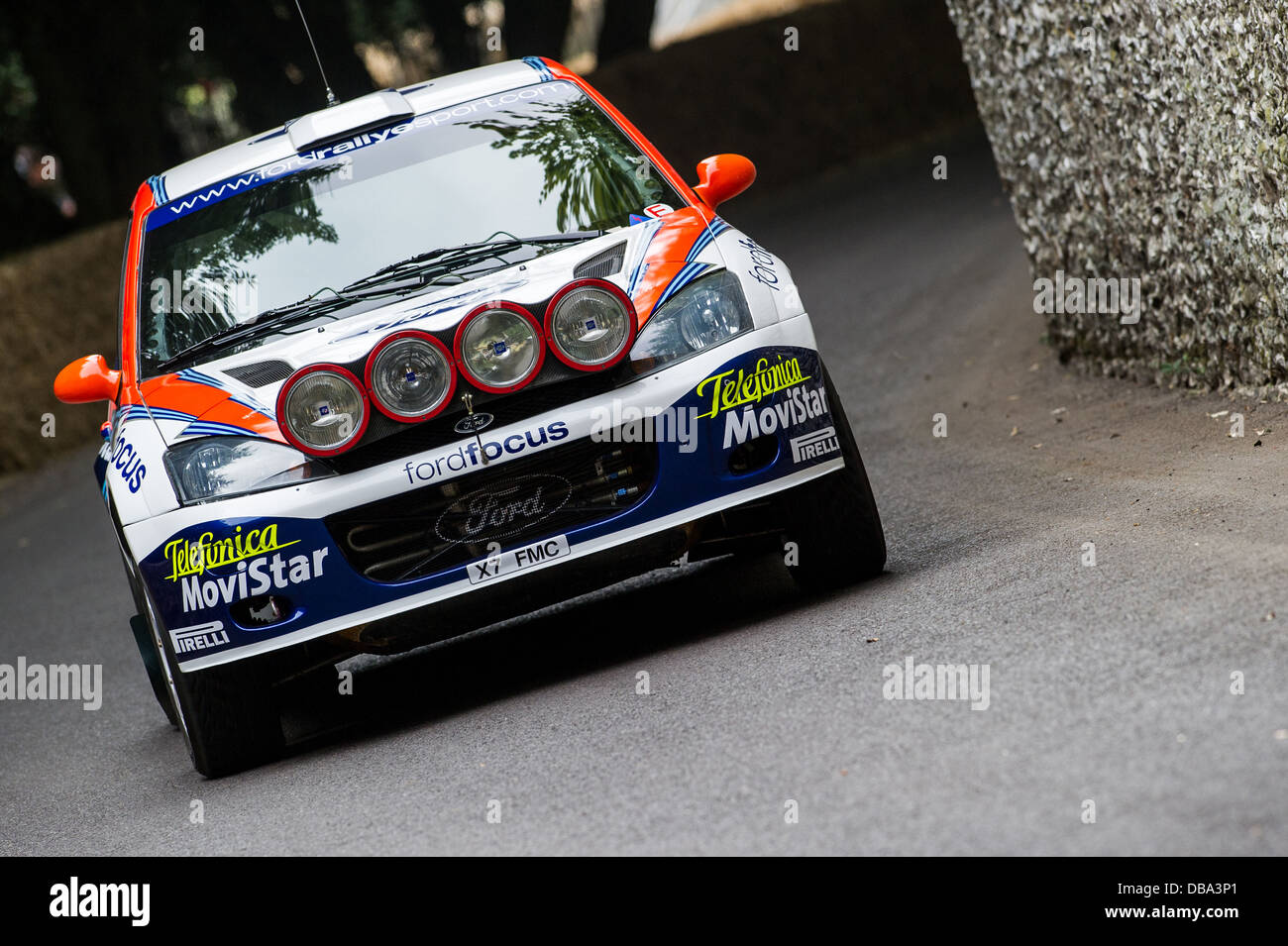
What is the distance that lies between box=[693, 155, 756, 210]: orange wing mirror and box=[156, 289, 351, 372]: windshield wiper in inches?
58.2

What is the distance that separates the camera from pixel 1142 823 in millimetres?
3537

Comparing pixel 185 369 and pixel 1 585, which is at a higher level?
pixel 185 369

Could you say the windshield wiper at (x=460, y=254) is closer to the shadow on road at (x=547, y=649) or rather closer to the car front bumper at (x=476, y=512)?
the car front bumper at (x=476, y=512)

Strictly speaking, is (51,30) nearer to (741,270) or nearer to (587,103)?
(587,103)

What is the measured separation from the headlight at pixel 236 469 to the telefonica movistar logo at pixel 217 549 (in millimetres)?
138

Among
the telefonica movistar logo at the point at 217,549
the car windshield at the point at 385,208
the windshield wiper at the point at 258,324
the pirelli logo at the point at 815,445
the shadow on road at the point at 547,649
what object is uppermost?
the car windshield at the point at 385,208

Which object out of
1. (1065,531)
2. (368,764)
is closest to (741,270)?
(1065,531)

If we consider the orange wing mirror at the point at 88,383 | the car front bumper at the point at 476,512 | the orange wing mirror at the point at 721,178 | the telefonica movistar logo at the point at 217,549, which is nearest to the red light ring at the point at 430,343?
the car front bumper at the point at 476,512

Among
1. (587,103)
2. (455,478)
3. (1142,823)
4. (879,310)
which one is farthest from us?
(879,310)

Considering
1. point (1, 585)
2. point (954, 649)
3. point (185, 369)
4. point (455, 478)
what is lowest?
point (1, 585)

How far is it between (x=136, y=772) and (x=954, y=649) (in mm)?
3085

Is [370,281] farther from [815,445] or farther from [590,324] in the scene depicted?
[815,445]

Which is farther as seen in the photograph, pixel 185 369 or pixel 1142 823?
pixel 185 369

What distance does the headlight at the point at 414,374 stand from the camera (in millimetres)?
5441
